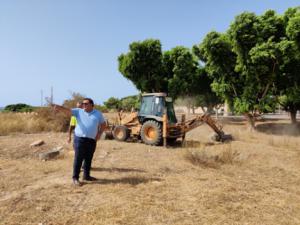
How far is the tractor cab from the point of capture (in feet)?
36.5

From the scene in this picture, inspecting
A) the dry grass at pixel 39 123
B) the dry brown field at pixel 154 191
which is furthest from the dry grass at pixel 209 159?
the dry grass at pixel 39 123

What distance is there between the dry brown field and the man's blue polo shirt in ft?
3.33

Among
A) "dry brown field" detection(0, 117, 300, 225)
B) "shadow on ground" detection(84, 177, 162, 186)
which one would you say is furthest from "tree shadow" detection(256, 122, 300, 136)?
"shadow on ground" detection(84, 177, 162, 186)

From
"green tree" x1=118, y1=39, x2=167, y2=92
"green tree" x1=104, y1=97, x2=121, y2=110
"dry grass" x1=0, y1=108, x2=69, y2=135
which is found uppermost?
"green tree" x1=118, y1=39, x2=167, y2=92

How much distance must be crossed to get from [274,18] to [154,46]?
1002 centimetres

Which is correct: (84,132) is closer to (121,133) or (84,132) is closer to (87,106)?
(87,106)

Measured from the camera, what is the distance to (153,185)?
5.53m

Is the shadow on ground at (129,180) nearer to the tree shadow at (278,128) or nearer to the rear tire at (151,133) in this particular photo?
the rear tire at (151,133)

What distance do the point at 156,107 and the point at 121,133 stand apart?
2115mm

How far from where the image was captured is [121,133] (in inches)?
479

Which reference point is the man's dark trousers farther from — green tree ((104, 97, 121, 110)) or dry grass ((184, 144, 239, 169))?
green tree ((104, 97, 121, 110))

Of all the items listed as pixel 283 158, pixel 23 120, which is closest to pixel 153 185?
pixel 283 158

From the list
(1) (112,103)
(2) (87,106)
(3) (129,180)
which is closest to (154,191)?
(3) (129,180)

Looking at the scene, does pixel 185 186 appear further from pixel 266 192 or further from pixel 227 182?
pixel 266 192
